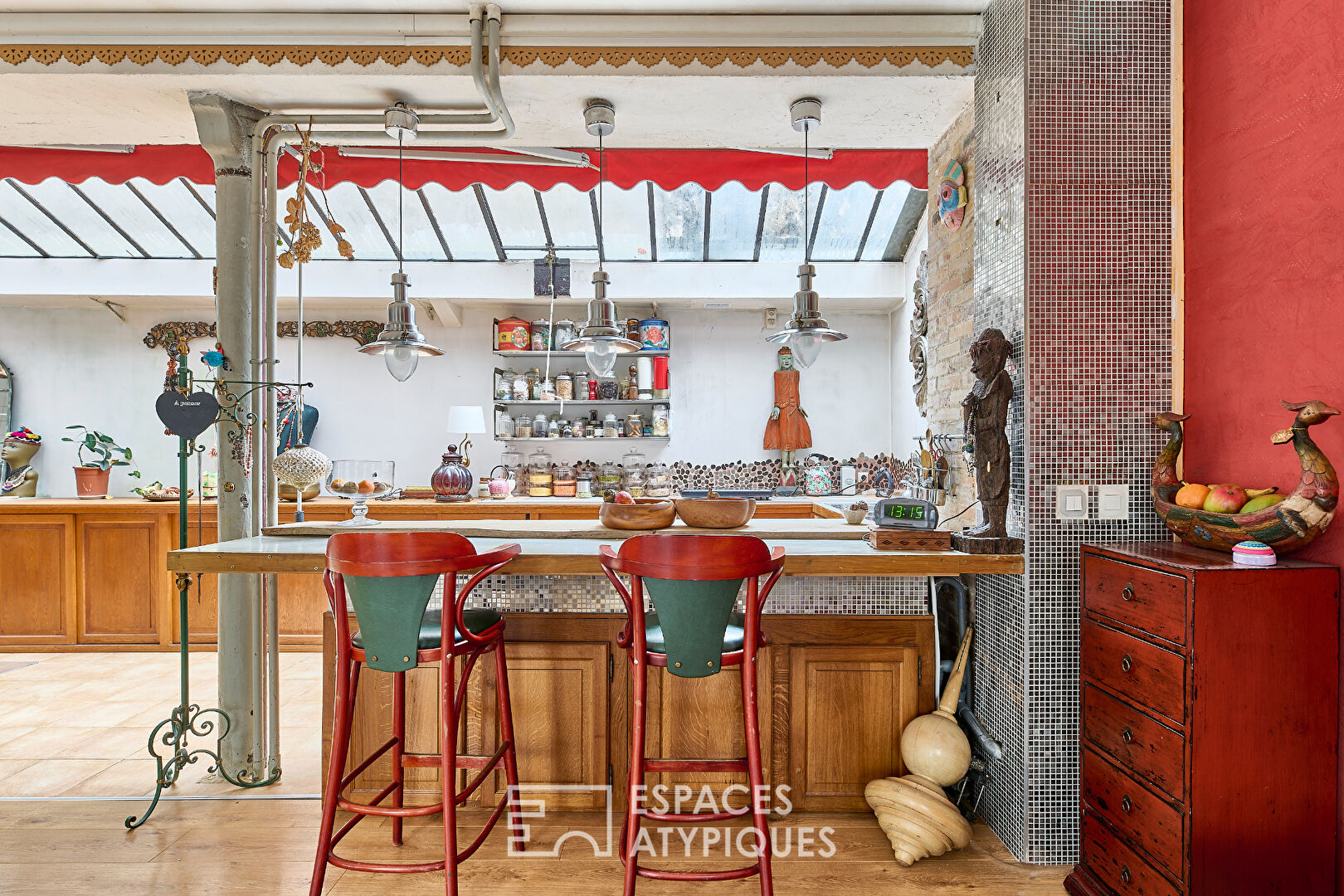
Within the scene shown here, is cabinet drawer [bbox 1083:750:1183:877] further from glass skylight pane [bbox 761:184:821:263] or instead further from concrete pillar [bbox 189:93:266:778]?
glass skylight pane [bbox 761:184:821:263]

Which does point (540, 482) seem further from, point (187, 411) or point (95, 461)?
point (95, 461)

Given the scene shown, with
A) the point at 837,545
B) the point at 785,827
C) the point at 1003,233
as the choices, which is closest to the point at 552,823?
the point at 785,827

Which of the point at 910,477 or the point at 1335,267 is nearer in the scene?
the point at 1335,267

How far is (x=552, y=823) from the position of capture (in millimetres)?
2760

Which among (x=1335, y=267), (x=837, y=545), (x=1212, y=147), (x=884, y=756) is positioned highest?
(x=1212, y=147)

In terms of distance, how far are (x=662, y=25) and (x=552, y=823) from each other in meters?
3.09

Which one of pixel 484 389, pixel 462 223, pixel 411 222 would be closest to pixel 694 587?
pixel 462 223

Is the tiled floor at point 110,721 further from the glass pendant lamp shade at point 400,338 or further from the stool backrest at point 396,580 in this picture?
the glass pendant lamp shade at point 400,338

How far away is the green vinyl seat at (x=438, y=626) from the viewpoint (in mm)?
2268

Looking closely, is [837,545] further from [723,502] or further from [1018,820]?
[1018,820]

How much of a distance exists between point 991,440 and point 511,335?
15.8 ft

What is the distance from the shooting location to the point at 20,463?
629 centimetres

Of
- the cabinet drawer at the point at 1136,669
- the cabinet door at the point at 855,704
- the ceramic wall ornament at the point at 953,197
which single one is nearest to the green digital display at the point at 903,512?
the cabinet door at the point at 855,704

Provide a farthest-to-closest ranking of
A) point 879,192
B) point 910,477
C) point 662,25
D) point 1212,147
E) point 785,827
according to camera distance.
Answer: point 879,192, point 910,477, point 662,25, point 785,827, point 1212,147
